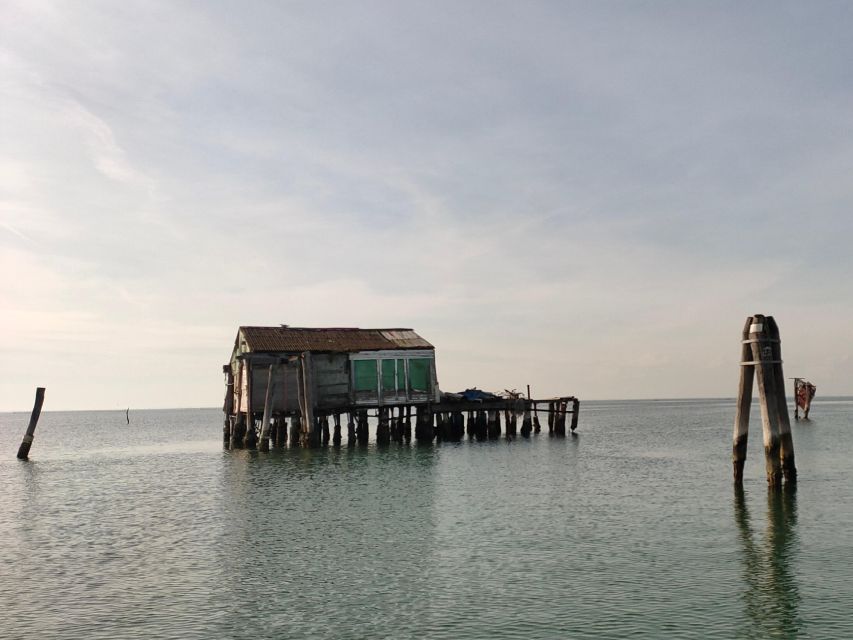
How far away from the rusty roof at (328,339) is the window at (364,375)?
2.86 feet

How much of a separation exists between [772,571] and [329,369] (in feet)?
110

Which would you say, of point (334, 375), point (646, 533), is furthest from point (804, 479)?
point (334, 375)

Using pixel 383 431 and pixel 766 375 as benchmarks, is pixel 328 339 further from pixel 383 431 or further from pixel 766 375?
pixel 766 375

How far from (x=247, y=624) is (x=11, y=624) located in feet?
12.8

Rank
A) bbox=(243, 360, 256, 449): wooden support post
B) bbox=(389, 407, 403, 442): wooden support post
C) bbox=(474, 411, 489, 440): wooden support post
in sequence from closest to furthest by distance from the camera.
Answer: bbox=(243, 360, 256, 449): wooden support post
bbox=(389, 407, 403, 442): wooden support post
bbox=(474, 411, 489, 440): wooden support post

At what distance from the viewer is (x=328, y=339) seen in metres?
47.5

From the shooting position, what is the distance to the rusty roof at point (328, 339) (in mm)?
45312

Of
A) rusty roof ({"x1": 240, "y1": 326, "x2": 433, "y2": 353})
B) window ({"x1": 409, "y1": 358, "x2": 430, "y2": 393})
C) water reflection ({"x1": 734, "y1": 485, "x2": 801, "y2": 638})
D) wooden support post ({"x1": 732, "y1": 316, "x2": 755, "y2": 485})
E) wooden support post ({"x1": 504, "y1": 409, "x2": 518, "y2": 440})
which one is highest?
rusty roof ({"x1": 240, "y1": 326, "x2": 433, "y2": 353})

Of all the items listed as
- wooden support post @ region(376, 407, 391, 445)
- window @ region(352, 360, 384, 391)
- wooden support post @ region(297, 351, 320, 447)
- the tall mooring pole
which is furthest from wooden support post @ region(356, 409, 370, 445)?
the tall mooring pole

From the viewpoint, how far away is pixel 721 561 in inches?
621

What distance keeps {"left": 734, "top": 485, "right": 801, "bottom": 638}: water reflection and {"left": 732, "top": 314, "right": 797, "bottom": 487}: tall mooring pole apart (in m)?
0.97

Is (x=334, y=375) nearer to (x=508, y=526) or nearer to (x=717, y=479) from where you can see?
(x=717, y=479)

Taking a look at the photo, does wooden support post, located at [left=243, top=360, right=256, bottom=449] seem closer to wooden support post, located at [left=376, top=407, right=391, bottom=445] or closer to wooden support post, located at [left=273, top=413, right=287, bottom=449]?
wooden support post, located at [left=273, top=413, right=287, bottom=449]

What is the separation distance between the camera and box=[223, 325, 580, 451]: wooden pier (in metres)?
44.0
